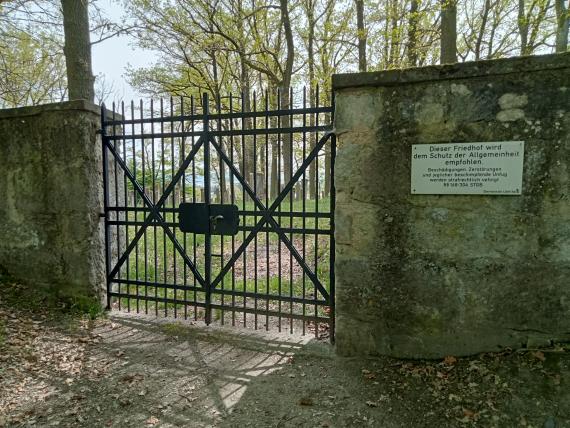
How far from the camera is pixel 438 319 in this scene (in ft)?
10.1

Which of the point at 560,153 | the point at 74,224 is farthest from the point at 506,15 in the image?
the point at 74,224

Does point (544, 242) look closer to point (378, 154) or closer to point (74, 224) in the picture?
point (378, 154)

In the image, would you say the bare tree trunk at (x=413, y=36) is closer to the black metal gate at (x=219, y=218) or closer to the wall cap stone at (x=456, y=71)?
the black metal gate at (x=219, y=218)

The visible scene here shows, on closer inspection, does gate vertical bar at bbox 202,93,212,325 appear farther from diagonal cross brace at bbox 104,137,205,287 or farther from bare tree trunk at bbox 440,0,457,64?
bare tree trunk at bbox 440,0,457,64

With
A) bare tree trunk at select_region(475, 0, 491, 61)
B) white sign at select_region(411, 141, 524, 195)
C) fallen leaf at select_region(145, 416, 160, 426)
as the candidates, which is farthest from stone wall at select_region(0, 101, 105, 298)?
bare tree trunk at select_region(475, 0, 491, 61)

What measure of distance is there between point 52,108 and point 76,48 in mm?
2397

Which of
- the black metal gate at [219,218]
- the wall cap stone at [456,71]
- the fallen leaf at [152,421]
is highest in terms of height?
the wall cap stone at [456,71]

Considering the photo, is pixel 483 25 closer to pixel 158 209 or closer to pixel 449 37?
pixel 449 37

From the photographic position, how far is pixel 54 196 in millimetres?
4445

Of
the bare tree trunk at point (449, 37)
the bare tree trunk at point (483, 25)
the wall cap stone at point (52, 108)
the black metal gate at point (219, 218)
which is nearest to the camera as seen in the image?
the black metal gate at point (219, 218)

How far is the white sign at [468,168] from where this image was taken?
2805mm

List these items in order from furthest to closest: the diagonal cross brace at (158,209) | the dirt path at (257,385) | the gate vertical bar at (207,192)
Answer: the diagonal cross brace at (158,209) → the gate vertical bar at (207,192) → the dirt path at (257,385)

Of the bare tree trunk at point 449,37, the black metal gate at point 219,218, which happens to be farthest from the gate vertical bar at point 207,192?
the bare tree trunk at point 449,37

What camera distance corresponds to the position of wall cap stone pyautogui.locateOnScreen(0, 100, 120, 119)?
4.26m
